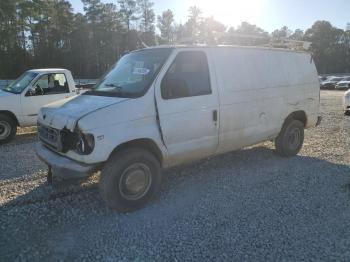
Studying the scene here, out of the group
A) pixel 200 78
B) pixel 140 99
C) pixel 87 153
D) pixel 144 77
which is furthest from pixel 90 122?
pixel 200 78

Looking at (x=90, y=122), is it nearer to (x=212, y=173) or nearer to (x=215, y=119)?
(x=215, y=119)

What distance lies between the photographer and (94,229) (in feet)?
14.2

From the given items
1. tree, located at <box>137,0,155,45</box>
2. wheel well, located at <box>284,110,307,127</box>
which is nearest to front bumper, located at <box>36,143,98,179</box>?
wheel well, located at <box>284,110,307,127</box>

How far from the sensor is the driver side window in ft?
31.2

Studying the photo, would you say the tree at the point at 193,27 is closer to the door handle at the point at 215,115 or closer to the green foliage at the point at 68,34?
the door handle at the point at 215,115

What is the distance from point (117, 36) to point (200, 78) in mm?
61817

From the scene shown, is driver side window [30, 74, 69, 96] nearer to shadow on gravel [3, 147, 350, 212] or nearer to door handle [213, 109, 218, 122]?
shadow on gravel [3, 147, 350, 212]

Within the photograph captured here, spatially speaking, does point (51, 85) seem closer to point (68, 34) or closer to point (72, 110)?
point (72, 110)

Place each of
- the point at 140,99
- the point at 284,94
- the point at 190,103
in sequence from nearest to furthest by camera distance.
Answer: the point at 140,99
the point at 190,103
the point at 284,94

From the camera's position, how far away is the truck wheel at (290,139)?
7035 millimetres

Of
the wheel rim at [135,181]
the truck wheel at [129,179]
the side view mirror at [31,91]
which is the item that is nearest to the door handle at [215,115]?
the truck wheel at [129,179]

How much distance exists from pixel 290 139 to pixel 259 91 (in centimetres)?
161

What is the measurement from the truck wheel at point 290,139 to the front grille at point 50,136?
4.37m

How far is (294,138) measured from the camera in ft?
23.9
